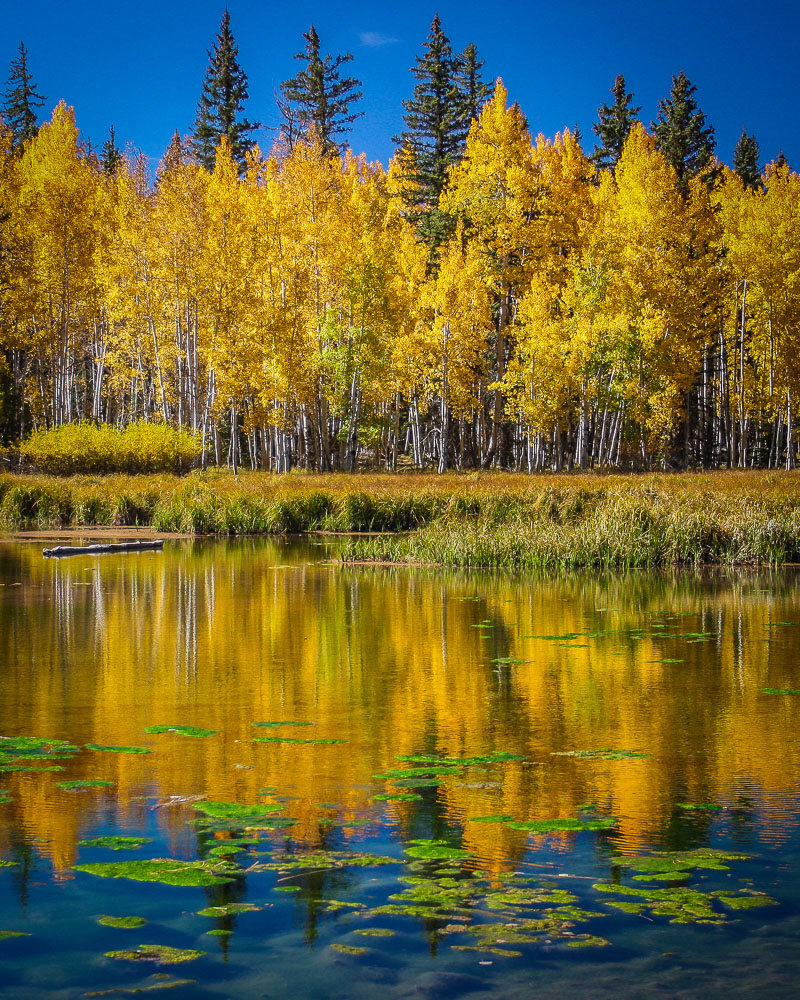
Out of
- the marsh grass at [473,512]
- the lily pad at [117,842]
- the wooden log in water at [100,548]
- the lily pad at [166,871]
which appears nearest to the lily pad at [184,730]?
the lily pad at [117,842]

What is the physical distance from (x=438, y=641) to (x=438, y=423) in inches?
1421

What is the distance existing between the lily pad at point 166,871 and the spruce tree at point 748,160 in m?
53.0

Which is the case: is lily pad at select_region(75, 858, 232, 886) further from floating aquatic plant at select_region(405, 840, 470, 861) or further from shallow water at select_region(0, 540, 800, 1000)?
floating aquatic plant at select_region(405, 840, 470, 861)

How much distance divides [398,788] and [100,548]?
16024 millimetres

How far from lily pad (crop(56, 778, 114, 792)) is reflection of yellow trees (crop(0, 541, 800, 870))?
7 cm

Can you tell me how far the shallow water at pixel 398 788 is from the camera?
391cm

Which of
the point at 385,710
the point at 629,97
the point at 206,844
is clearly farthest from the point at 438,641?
the point at 629,97

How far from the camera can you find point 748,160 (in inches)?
2106

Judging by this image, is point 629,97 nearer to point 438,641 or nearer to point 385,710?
point 438,641

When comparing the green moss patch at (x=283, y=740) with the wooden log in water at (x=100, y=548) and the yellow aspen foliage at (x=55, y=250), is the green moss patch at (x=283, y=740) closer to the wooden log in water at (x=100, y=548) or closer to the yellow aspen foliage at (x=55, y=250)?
the wooden log in water at (x=100, y=548)

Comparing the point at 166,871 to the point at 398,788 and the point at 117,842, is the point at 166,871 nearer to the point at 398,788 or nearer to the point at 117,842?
the point at 117,842

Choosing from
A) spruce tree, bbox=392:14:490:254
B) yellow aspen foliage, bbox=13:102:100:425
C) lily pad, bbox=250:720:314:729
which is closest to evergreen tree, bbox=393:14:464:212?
spruce tree, bbox=392:14:490:254

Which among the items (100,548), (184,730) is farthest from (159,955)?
(100,548)

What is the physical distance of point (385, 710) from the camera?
8117 millimetres
